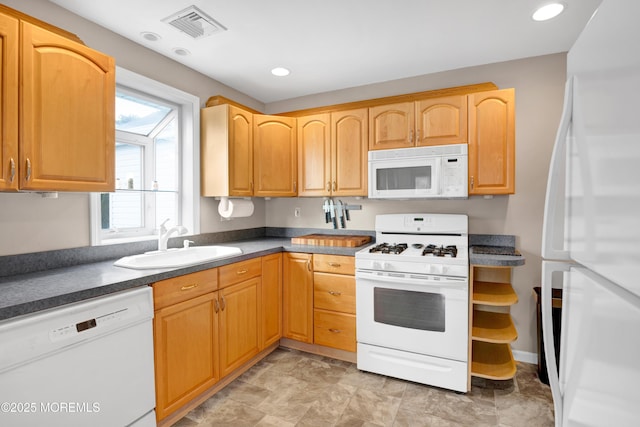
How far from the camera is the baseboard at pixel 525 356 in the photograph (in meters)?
2.58

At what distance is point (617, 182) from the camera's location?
0.55 meters

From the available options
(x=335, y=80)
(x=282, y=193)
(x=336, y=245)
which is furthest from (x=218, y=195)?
(x=335, y=80)

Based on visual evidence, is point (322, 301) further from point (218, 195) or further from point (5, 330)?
point (5, 330)

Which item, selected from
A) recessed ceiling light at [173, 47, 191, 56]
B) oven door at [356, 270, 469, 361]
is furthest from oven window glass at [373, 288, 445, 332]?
recessed ceiling light at [173, 47, 191, 56]

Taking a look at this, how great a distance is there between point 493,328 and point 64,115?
296cm

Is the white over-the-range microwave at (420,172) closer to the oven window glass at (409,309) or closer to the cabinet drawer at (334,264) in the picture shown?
the cabinet drawer at (334,264)

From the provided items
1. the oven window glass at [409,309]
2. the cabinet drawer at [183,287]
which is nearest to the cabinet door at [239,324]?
the cabinet drawer at [183,287]

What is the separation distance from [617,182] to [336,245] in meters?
2.27

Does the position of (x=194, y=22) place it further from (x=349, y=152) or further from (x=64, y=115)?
(x=349, y=152)

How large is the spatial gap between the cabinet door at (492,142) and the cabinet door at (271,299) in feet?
5.56

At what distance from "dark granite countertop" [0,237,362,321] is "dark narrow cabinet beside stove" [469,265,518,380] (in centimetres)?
188

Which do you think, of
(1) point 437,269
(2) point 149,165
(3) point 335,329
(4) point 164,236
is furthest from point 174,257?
(1) point 437,269

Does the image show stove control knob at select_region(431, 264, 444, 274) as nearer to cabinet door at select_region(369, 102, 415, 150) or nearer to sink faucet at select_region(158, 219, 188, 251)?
cabinet door at select_region(369, 102, 415, 150)

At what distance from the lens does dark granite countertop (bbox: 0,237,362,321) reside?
126cm
